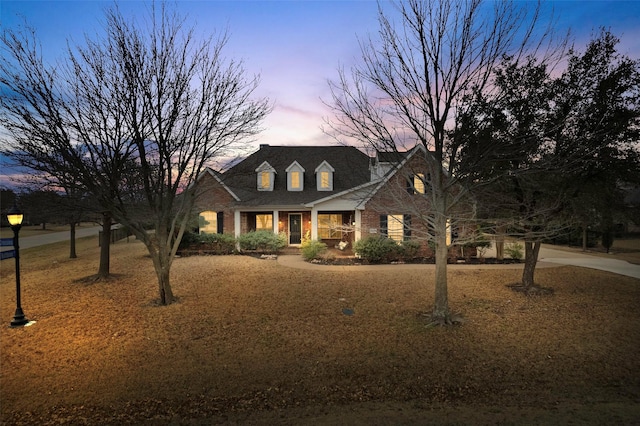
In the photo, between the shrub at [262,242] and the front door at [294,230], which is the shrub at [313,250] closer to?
the shrub at [262,242]

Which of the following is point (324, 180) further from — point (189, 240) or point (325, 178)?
point (189, 240)

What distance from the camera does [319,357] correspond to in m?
6.50

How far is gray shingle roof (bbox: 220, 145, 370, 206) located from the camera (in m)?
21.6

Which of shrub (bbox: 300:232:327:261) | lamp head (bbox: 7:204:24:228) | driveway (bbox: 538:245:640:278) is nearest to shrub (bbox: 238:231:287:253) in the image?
shrub (bbox: 300:232:327:261)

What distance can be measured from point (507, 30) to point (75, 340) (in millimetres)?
10569

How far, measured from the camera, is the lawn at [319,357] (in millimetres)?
4941

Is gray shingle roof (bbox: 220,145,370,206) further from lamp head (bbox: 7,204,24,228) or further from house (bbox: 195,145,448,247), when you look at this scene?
lamp head (bbox: 7,204,24,228)

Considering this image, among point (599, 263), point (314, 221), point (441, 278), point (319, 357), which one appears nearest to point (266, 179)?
point (314, 221)

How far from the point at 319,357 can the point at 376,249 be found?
402 inches

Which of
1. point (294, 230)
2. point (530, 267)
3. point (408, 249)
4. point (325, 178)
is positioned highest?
point (325, 178)

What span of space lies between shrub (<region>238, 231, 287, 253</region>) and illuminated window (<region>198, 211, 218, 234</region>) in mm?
3151

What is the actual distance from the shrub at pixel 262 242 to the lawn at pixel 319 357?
7.78 m

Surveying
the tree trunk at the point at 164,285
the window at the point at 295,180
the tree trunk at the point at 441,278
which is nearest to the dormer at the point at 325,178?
the window at the point at 295,180

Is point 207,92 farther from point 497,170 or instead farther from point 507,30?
point 497,170
